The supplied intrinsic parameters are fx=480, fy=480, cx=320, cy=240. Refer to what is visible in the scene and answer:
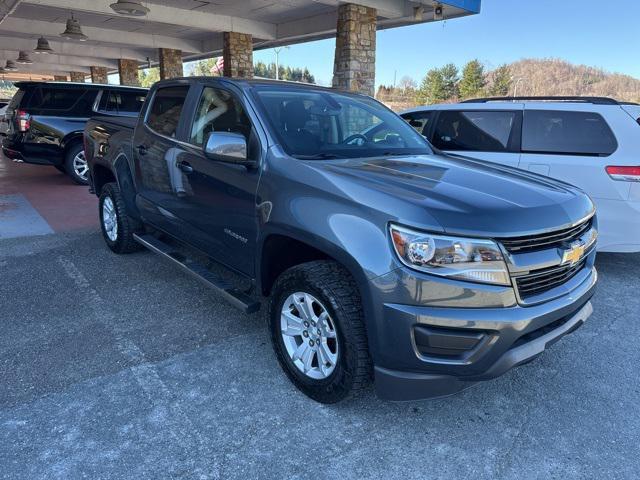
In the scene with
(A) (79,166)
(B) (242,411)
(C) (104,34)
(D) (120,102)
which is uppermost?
(C) (104,34)

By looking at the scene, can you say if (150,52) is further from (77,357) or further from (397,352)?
(397,352)

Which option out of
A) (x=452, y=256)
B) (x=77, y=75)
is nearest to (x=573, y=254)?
(x=452, y=256)

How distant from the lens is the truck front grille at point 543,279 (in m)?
2.28

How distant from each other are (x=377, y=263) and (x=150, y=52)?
73.2ft

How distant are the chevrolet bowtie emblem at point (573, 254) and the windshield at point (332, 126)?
4.39 ft

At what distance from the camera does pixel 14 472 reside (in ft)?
7.14

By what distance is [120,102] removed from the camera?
31.5 feet

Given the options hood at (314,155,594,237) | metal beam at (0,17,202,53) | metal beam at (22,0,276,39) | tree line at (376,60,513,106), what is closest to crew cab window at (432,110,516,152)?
hood at (314,155,594,237)

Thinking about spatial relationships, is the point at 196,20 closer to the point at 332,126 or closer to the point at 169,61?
the point at 169,61

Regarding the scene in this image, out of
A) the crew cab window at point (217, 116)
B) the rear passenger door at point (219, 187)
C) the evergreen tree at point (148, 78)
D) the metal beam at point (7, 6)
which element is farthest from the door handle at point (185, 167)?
the evergreen tree at point (148, 78)

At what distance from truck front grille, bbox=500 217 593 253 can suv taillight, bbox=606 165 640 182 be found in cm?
246

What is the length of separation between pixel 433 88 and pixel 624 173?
261 feet

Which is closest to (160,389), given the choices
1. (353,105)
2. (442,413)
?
(442,413)

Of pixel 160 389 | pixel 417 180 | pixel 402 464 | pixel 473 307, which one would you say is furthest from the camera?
pixel 160 389
